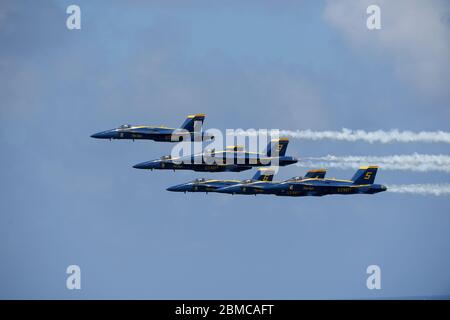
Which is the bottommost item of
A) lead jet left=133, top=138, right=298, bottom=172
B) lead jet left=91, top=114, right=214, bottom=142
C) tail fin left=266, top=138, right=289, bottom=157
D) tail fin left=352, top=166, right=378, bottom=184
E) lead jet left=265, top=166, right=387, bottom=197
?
lead jet left=265, top=166, right=387, bottom=197

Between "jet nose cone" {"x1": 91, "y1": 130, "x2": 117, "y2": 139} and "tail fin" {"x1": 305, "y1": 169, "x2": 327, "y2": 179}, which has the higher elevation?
"jet nose cone" {"x1": 91, "y1": 130, "x2": 117, "y2": 139}

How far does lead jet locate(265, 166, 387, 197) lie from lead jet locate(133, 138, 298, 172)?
3625 millimetres

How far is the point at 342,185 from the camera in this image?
5709 inches

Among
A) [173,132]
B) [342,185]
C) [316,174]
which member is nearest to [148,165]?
[173,132]

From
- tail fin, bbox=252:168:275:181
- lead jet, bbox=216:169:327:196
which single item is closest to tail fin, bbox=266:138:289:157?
lead jet, bbox=216:169:327:196

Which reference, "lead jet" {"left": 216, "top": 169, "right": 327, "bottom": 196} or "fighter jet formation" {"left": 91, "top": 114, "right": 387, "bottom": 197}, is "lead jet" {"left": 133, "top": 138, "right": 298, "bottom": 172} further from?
"lead jet" {"left": 216, "top": 169, "right": 327, "bottom": 196}

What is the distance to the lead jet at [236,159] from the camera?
14638cm

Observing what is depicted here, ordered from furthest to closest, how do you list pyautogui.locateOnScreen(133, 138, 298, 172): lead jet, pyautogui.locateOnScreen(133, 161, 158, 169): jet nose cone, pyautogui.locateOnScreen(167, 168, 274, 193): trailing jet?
pyautogui.locateOnScreen(167, 168, 274, 193): trailing jet, pyautogui.locateOnScreen(133, 161, 158, 169): jet nose cone, pyautogui.locateOnScreen(133, 138, 298, 172): lead jet

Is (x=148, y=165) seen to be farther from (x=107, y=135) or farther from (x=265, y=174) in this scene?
(x=265, y=174)

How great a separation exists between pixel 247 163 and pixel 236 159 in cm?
161

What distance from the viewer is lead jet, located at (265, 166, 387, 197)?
145 metres

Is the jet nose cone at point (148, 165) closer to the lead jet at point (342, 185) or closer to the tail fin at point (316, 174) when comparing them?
the lead jet at point (342, 185)

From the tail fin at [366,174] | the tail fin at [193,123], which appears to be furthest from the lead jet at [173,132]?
the tail fin at [366,174]
